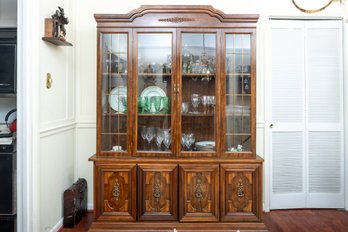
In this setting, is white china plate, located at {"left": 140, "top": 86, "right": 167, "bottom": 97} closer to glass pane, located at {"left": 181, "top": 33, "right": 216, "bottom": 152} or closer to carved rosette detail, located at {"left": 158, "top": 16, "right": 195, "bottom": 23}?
glass pane, located at {"left": 181, "top": 33, "right": 216, "bottom": 152}

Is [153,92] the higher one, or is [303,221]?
[153,92]

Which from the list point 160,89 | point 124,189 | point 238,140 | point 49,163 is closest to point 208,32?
point 160,89

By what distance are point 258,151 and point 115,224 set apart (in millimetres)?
1799

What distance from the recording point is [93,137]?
342 cm

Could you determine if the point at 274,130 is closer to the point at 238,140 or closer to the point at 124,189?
the point at 238,140

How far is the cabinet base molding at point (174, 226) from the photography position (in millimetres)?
2777

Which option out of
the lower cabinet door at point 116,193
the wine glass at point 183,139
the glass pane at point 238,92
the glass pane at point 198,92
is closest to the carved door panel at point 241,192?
the glass pane at point 238,92

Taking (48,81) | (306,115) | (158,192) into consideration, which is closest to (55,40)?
(48,81)

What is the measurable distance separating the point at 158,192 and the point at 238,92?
127cm

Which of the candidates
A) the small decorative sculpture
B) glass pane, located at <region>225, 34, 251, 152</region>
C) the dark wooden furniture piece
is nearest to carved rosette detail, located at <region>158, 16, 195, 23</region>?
glass pane, located at <region>225, 34, 251, 152</region>

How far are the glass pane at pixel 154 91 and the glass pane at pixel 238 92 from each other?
59 cm

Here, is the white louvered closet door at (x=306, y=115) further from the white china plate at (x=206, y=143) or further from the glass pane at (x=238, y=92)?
the white china plate at (x=206, y=143)

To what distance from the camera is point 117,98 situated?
2.93m

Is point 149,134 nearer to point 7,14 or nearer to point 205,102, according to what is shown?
point 205,102
